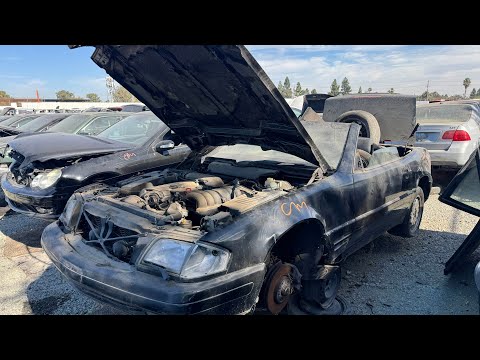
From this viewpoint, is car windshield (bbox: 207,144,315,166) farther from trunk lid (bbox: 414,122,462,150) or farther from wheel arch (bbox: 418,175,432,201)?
trunk lid (bbox: 414,122,462,150)

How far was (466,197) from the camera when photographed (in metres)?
3.29

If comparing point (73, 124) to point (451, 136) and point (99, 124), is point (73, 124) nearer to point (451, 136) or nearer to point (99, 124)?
point (99, 124)

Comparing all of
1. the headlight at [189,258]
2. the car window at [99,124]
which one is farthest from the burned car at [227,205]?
the car window at [99,124]

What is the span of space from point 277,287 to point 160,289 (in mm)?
879

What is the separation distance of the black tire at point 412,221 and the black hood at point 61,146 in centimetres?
383

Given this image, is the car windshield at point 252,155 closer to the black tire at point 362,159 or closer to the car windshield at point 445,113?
the black tire at point 362,159

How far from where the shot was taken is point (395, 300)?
10.1 feet

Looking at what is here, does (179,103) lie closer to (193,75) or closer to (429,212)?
(193,75)

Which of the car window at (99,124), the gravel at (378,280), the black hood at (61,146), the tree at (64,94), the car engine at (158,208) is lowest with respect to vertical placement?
the tree at (64,94)

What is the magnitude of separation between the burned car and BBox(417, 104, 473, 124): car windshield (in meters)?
3.19

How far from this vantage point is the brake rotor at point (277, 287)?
240 cm

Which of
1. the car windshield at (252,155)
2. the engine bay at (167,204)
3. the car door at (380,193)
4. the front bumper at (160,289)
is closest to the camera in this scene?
the front bumper at (160,289)

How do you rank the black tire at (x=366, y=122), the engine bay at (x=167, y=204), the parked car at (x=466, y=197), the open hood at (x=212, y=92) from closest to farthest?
the engine bay at (x=167, y=204) < the open hood at (x=212, y=92) < the parked car at (x=466, y=197) < the black tire at (x=366, y=122)
